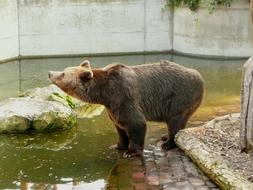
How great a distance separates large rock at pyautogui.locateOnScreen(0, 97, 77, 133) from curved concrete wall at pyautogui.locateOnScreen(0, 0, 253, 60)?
7.05m

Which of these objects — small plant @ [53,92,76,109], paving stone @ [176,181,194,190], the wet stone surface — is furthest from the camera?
small plant @ [53,92,76,109]

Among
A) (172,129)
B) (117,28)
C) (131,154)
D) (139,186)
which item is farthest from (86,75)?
(117,28)

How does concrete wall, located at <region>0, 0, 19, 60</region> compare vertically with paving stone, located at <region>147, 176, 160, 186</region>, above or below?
above

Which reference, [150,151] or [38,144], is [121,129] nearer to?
[150,151]

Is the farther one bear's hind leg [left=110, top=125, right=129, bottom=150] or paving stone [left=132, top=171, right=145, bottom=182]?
bear's hind leg [left=110, top=125, right=129, bottom=150]

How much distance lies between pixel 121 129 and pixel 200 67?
7347 millimetres

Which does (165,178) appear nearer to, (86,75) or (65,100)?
(86,75)

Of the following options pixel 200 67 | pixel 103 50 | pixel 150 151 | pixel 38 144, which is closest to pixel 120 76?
pixel 150 151


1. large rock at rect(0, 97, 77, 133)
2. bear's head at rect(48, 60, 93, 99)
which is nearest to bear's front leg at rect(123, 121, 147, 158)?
bear's head at rect(48, 60, 93, 99)

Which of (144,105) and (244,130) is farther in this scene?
(144,105)

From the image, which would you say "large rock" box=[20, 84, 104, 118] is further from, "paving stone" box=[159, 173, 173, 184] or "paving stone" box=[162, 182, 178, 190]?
"paving stone" box=[162, 182, 178, 190]

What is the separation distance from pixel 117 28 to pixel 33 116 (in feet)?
28.5

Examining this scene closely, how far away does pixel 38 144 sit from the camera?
784 centimetres

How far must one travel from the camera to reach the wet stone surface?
6.14 metres
